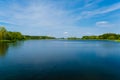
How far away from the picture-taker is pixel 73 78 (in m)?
10.7

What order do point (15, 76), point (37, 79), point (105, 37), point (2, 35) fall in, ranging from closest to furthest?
point (37, 79) < point (15, 76) < point (2, 35) < point (105, 37)

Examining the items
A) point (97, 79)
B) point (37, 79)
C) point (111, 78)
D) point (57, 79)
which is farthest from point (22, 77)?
point (111, 78)

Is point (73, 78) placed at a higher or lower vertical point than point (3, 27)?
lower

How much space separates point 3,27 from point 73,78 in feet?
234

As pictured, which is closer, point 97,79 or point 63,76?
point 97,79

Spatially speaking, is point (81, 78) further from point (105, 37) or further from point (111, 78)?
point (105, 37)

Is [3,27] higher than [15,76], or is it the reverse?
[3,27]

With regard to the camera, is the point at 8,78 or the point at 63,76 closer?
the point at 8,78

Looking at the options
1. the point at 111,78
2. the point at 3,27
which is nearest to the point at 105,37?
the point at 3,27

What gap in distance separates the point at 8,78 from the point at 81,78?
6.30m

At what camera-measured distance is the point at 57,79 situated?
34.3ft

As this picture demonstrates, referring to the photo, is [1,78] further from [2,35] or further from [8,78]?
[2,35]

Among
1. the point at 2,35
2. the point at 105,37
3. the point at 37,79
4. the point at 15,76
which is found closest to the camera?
the point at 37,79

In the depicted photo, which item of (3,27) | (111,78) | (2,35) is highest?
(3,27)
